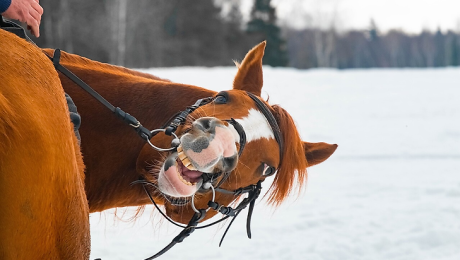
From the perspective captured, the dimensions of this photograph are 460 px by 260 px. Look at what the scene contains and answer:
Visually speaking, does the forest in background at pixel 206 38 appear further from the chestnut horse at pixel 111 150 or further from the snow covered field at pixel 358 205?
the chestnut horse at pixel 111 150

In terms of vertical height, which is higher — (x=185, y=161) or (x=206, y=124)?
(x=206, y=124)

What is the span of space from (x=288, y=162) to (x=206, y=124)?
23.0 inches

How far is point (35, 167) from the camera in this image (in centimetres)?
142

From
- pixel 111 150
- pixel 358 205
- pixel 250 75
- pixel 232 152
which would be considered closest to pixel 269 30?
pixel 358 205

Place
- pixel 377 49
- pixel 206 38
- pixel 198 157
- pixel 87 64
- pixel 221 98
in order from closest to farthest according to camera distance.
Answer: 1. pixel 198 157
2. pixel 221 98
3. pixel 87 64
4. pixel 206 38
5. pixel 377 49

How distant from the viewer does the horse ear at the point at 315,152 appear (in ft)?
8.48

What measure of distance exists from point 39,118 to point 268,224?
379 cm

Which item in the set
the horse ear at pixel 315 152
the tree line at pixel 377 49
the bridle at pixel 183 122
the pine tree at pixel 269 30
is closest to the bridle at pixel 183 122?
the bridle at pixel 183 122

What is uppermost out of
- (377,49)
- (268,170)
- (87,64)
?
(87,64)

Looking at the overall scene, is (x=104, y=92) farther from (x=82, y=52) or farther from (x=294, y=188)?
(x=82, y=52)

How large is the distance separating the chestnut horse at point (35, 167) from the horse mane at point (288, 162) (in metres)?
1.00

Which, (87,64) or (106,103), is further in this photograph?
(87,64)

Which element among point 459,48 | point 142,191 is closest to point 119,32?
point 142,191

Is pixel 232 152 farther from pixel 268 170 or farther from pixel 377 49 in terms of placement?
pixel 377 49
